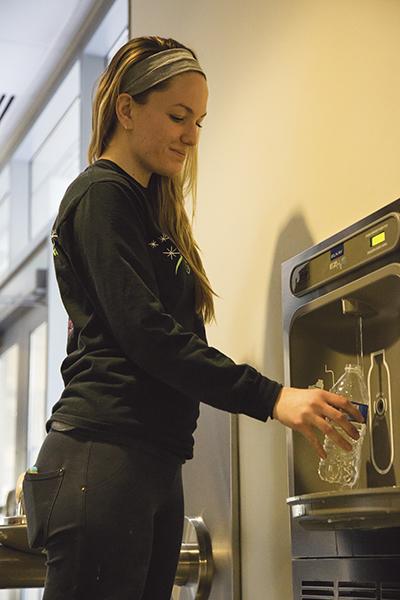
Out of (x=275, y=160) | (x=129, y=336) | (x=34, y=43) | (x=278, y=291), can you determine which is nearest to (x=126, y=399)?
(x=129, y=336)

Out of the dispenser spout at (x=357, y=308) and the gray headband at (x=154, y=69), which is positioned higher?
the gray headband at (x=154, y=69)

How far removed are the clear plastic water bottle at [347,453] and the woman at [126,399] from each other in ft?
1.17

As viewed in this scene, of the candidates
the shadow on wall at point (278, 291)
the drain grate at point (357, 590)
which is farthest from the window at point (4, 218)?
the drain grate at point (357, 590)

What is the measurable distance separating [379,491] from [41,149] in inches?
151

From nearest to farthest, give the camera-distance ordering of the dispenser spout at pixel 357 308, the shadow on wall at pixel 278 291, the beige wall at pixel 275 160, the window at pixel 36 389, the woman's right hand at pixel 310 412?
the woman's right hand at pixel 310 412 < the dispenser spout at pixel 357 308 < the beige wall at pixel 275 160 < the shadow on wall at pixel 278 291 < the window at pixel 36 389

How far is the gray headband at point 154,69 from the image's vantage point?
1.69 metres

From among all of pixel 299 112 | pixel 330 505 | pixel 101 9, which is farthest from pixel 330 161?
→ pixel 101 9

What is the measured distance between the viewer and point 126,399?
1461 millimetres

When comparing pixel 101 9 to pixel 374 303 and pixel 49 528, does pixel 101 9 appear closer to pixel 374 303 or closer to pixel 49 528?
pixel 374 303

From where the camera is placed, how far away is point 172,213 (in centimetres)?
175

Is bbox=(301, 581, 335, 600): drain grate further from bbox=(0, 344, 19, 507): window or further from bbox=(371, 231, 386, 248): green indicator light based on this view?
bbox=(0, 344, 19, 507): window

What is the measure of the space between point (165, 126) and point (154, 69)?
4.0 inches

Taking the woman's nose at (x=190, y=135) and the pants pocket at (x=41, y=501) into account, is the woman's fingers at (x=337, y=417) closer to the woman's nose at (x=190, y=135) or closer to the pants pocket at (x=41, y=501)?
the pants pocket at (x=41, y=501)

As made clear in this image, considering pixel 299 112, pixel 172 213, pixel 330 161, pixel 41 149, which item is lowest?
pixel 172 213
